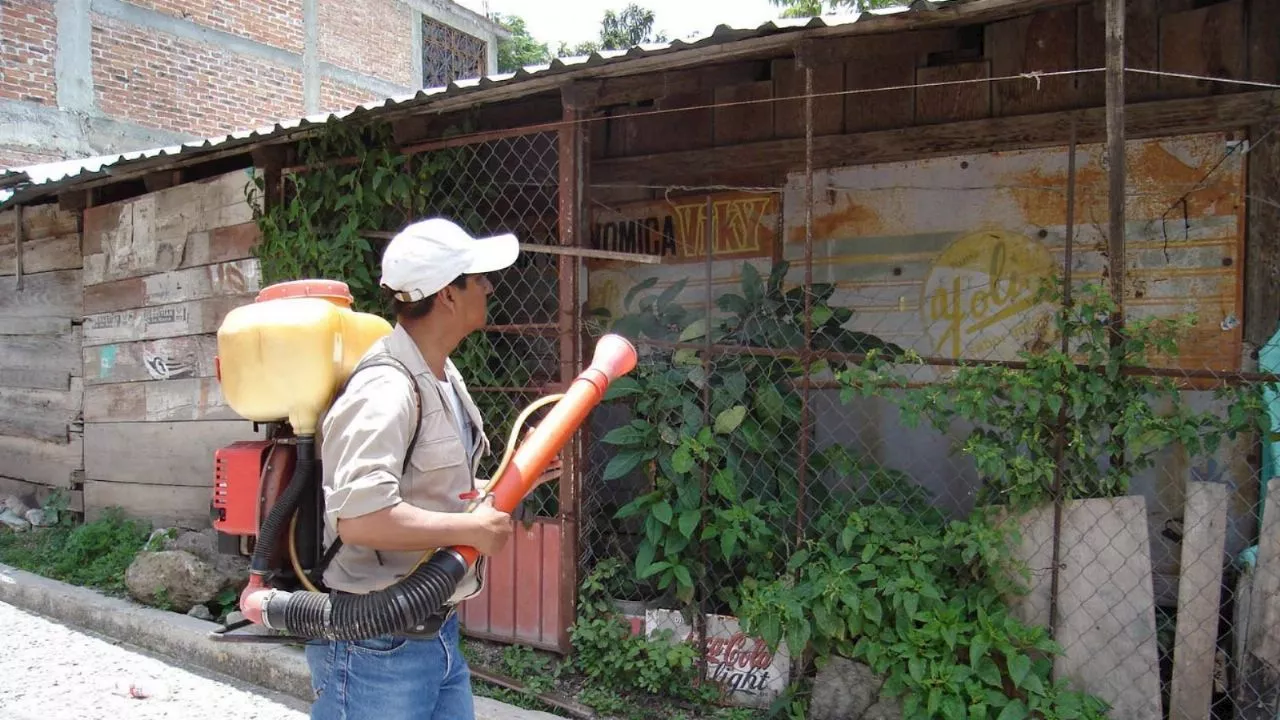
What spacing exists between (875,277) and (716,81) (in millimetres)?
1243

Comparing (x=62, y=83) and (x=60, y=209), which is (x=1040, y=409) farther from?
(x=62, y=83)

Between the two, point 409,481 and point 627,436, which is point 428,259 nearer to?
point 409,481

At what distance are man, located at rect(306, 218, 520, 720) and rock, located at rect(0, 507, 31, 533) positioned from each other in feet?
20.9

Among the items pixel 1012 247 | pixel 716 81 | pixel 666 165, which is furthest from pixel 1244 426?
pixel 666 165

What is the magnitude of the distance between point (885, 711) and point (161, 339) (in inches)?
196

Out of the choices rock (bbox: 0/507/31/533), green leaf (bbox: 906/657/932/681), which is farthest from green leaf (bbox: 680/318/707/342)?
rock (bbox: 0/507/31/533)

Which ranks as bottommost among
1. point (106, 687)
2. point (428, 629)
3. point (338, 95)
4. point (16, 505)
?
point (106, 687)

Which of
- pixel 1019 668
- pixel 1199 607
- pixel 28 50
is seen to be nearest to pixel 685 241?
Answer: pixel 1019 668

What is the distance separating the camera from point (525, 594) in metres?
4.12

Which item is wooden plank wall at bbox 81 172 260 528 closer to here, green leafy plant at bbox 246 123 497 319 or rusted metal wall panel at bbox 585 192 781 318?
green leafy plant at bbox 246 123 497 319

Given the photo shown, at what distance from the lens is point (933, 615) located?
318 cm

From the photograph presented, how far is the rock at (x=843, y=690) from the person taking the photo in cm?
330

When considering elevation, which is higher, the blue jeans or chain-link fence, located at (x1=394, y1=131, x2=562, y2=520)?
chain-link fence, located at (x1=394, y1=131, x2=562, y2=520)

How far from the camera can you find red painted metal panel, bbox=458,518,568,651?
13.3 ft
